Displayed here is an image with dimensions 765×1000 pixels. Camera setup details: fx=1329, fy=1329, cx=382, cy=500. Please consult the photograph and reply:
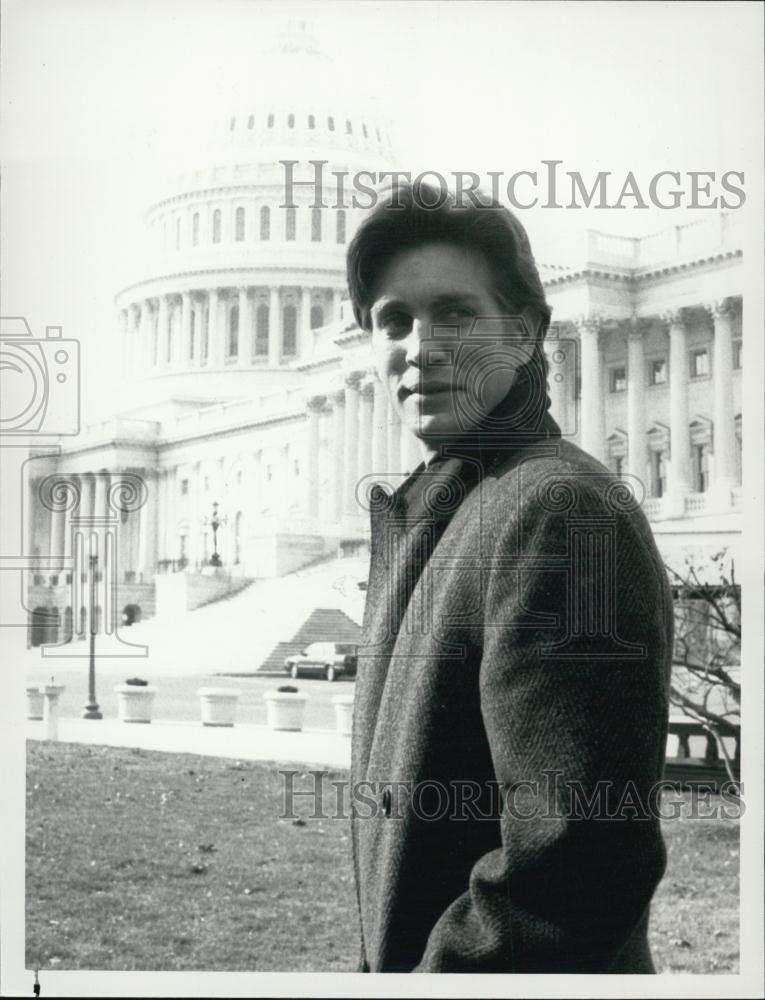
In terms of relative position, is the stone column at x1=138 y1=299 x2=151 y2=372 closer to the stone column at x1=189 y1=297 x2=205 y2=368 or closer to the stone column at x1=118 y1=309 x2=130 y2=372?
the stone column at x1=118 y1=309 x2=130 y2=372

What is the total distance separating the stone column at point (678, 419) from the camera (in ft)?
30.1

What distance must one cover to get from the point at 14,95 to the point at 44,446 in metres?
2.15

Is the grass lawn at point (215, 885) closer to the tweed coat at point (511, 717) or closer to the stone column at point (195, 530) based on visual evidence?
the stone column at point (195, 530)

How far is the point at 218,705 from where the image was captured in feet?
30.4

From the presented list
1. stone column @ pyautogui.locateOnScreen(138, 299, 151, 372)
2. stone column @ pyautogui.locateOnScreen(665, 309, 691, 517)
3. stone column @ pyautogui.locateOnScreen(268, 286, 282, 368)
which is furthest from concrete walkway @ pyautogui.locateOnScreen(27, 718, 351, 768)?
stone column @ pyautogui.locateOnScreen(665, 309, 691, 517)

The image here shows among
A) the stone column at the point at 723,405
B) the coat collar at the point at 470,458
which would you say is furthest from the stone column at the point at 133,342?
the coat collar at the point at 470,458

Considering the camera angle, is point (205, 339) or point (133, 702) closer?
point (133, 702)

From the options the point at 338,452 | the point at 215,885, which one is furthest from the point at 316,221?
the point at 215,885

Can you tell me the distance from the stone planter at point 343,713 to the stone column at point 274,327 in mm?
2898

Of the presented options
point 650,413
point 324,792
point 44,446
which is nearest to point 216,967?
point 324,792

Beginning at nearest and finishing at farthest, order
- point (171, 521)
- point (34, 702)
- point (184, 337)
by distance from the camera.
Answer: point (34, 702), point (171, 521), point (184, 337)

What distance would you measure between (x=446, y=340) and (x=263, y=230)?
7.07 m

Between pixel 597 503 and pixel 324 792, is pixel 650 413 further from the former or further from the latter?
pixel 597 503

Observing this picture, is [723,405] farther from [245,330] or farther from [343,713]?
[245,330]
